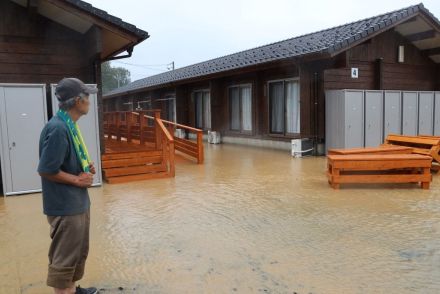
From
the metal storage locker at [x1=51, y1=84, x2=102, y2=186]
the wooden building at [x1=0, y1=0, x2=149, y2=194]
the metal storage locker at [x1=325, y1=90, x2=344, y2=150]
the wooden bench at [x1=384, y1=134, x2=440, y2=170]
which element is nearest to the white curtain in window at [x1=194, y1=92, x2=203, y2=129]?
the metal storage locker at [x1=325, y1=90, x2=344, y2=150]

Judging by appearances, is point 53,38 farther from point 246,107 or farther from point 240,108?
point 240,108

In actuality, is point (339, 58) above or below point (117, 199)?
above

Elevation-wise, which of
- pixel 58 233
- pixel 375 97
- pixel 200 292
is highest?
pixel 375 97

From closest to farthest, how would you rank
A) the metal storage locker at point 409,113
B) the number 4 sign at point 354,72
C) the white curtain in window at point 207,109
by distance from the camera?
1. the number 4 sign at point 354,72
2. the metal storage locker at point 409,113
3. the white curtain in window at point 207,109

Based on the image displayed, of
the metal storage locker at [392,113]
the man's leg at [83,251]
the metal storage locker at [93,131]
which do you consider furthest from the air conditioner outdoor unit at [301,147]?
the man's leg at [83,251]

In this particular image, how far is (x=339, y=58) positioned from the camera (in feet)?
30.5

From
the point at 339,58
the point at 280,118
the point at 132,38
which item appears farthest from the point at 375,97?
the point at 132,38

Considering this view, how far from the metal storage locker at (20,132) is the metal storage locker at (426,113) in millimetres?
9461

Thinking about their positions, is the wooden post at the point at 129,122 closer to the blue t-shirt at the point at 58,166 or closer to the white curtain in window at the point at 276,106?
the white curtain in window at the point at 276,106

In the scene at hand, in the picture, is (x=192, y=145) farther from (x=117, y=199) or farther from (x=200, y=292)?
(x=200, y=292)

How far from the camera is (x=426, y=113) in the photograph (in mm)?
11078

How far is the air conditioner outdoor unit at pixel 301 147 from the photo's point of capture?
995cm

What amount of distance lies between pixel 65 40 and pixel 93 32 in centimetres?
70

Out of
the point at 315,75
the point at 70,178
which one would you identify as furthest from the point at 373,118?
the point at 70,178
